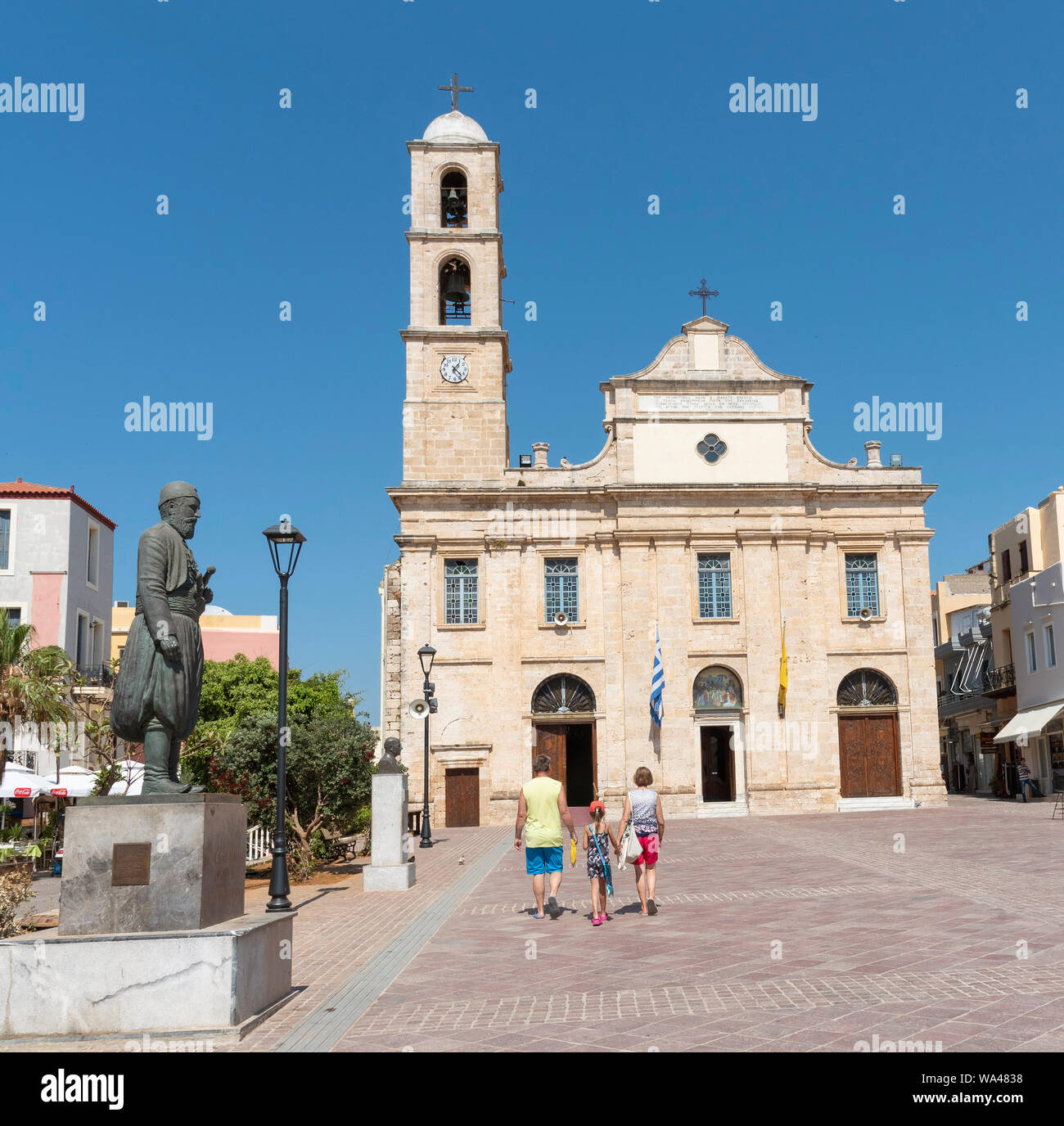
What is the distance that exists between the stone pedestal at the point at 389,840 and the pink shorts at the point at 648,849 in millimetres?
5203

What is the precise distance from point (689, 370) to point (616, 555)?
21.2 ft

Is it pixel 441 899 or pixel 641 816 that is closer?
pixel 641 816

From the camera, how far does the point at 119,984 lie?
21.2 feet

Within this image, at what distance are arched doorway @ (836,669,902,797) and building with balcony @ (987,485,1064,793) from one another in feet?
13.9

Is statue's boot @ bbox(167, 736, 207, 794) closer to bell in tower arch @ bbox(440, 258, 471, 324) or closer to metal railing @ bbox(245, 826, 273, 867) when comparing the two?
metal railing @ bbox(245, 826, 273, 867)

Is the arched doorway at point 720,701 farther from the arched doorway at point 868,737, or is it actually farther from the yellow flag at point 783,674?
the arched doorway at point 868,737

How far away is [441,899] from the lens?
14570mm

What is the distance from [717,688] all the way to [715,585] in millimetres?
3208

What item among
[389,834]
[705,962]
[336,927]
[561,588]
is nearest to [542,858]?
[336,927]

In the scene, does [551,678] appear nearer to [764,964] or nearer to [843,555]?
[843,555]

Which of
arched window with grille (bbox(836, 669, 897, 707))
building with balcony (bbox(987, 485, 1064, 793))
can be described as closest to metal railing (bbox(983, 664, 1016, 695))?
building with balcony (bbox(987, 485, 1064, 793))

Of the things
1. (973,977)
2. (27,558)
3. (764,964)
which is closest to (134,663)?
(764,964)

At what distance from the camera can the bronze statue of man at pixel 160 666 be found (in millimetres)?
7027

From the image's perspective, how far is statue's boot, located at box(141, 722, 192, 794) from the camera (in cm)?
707
